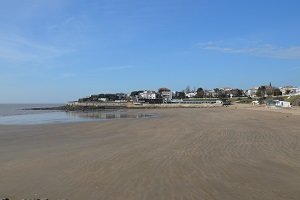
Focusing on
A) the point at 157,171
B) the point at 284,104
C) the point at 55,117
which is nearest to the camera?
the point at 157,171

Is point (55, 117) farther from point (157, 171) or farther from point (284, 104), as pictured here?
point (157, 171)

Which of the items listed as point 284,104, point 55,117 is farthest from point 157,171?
point 284,104

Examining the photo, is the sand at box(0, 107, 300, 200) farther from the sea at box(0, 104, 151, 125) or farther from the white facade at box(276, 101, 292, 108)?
the white facade at box(276, 101, 292, 108)

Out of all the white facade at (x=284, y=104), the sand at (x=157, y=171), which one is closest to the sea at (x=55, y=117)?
the white facade at (x=284, y=104)

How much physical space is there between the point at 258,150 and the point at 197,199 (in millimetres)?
6981

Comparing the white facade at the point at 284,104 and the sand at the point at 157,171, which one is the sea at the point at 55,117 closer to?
the white facade at the point at 284,104

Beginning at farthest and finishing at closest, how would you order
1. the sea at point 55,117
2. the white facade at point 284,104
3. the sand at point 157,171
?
the white facade at point 284,104, the sea at point 55,117, the sand at point 157,171

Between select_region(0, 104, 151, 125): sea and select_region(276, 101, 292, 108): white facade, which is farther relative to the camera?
select_region(276, 101, 292, 108): white facade

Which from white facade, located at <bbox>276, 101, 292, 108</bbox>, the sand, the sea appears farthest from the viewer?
white facade, located at <bbox>276, 101, 292, 108</bbox>

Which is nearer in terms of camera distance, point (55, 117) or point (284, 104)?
point (55, 117)

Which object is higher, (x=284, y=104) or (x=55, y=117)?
(x=284, y=104)

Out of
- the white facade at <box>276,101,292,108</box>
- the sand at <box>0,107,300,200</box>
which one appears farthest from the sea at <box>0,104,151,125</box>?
the sand at <box>0,107,300,200</box>

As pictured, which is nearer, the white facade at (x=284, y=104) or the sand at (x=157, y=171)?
the sand at (x=157, y=171)

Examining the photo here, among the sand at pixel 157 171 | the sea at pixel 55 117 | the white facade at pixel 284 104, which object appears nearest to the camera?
the sand at pixel 157 171
